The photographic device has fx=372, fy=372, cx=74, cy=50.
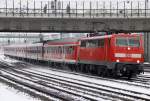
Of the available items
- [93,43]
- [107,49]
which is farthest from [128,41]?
[93,43]

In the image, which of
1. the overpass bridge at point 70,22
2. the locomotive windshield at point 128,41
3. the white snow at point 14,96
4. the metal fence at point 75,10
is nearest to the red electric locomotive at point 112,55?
the locomotive windshield at point 128,41

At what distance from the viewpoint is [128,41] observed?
23.3m

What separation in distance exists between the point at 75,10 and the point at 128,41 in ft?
75.4

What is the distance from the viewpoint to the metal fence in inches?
1666

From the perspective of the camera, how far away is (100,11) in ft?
154

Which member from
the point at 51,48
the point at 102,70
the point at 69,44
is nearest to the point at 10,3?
the point at 51,48

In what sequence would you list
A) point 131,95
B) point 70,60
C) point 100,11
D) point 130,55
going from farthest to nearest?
point 100,11, point 70,60, point 130,55, point 131,95

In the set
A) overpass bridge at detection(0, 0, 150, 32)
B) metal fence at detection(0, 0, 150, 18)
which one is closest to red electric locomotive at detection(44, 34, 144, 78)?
overpass bridge at detection(0, 0, 150, 32)

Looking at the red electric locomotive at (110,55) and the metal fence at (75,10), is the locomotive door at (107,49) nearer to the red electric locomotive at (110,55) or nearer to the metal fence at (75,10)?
the red electric locomotive at (110,55)

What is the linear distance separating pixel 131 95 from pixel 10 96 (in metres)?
4.93

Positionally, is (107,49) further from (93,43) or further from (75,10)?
(75,10)

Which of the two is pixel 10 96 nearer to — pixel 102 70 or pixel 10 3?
pixel 102 70

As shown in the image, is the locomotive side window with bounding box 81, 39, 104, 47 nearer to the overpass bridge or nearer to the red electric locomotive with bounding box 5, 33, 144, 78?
the red electric locomotive with bounding box 5, 33, 144, 78

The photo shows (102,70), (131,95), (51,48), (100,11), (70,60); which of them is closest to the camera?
(131,95)
